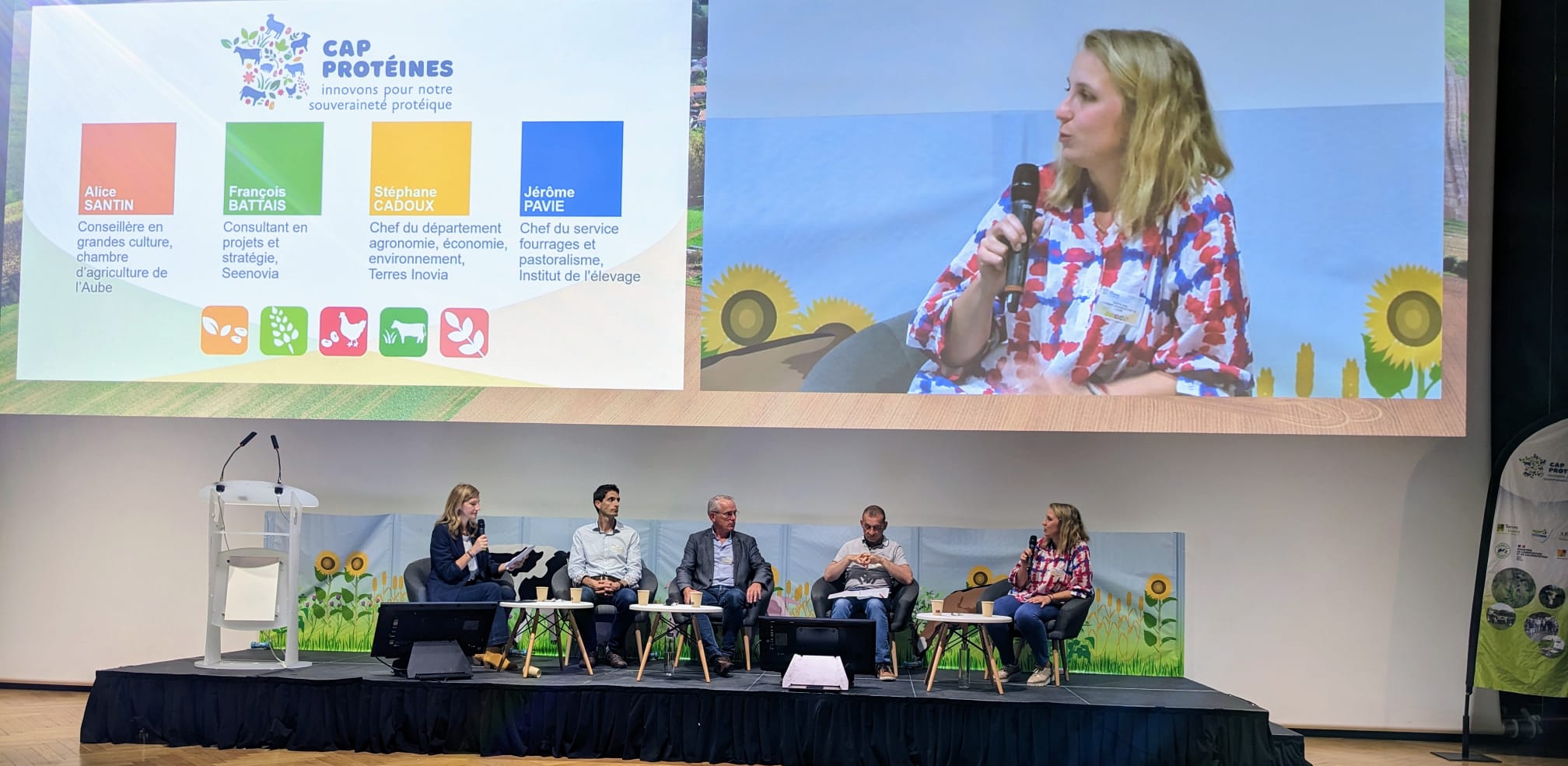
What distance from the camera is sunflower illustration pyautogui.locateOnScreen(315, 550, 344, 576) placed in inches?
277

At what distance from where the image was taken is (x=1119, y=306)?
5996 millimetres

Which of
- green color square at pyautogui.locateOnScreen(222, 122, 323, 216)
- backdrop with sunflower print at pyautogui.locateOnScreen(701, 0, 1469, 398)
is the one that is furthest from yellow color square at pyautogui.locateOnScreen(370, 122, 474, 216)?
backdrop with sunflower print at pyautogui.locateOnScreen(701, 0, 1469, 398)

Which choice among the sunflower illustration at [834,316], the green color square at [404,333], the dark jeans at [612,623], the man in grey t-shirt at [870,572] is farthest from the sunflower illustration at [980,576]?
the green color square at [404,333]

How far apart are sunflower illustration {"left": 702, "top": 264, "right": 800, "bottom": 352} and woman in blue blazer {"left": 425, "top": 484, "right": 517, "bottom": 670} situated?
1.42 metres

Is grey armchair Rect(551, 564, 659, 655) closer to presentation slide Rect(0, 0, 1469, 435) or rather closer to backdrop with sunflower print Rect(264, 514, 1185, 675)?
backdrop with sunflower print Rect(264, 514, 1185, 675)

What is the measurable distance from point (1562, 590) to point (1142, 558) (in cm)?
185

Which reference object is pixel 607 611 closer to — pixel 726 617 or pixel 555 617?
pixel 555 617

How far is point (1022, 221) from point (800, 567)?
2.12 metres

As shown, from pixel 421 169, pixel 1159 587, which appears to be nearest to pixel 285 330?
pixel 421 169

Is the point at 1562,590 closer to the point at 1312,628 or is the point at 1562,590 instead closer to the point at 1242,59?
the point at 1312,628

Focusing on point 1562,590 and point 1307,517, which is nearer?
point 1562,590

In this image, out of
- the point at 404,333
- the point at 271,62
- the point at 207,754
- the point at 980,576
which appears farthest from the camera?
the point at 980,576

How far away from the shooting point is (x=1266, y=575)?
653 cm

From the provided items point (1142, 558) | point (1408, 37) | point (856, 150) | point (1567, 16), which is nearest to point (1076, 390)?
point (1142, 558)
